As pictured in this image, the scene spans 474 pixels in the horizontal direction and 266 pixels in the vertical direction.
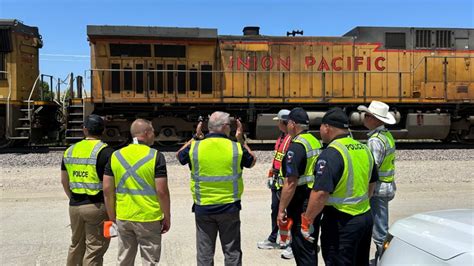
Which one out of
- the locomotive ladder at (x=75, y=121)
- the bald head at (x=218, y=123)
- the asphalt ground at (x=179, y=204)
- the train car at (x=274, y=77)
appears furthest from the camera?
the train car at (x=274, y=77)

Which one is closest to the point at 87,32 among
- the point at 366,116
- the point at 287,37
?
the point at 287,37

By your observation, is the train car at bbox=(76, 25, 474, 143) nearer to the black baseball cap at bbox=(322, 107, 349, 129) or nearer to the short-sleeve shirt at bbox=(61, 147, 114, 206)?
the short-sleeve shirt at bbox=(61, 147, 114, 206)

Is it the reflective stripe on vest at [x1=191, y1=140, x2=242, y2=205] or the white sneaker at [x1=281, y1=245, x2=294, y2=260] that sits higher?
the reflective stripe on vest at [x1=191, y1=140, x2=242, y2=205]

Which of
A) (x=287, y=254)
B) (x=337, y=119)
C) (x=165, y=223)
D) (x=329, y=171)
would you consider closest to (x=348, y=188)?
(x=329, y=171)

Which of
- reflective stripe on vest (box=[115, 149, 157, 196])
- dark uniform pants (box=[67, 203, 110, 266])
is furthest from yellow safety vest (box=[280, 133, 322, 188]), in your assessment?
dark uniform pants (box=[67, 203, 110, 266])

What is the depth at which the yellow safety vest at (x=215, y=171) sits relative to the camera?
11.9 feet

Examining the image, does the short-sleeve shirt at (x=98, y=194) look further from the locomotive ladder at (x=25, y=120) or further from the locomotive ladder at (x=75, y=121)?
the locomotive ladder at (x=25, y=120)

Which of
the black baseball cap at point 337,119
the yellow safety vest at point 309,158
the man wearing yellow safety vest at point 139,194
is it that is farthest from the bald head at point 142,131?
the black baseball cap at point 337,119

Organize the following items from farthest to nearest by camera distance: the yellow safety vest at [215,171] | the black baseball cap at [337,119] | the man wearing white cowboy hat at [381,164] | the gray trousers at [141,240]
→ the man wearing white cowboy hat at [381,164], the yellow safety vest at [215,171], the gray trousers at [141,240], the black baseball cap at [337,119]

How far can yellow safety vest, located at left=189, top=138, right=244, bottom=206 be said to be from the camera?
3627 mm

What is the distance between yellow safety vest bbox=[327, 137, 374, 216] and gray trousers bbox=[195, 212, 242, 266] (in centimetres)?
87

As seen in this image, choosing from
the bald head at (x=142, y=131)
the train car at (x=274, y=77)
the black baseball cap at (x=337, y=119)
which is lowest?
the bald head at (x=142, y=131)

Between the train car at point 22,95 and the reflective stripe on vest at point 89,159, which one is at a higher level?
the train car at point 22,95

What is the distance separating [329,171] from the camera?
316 cm
